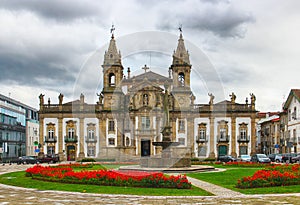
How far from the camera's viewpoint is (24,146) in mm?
86688

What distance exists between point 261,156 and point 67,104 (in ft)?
112

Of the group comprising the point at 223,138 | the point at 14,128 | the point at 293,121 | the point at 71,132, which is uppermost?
the point at 293,121

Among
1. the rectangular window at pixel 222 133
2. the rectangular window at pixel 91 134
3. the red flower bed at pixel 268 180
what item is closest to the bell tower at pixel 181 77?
the rectangular window at pixel 222 133

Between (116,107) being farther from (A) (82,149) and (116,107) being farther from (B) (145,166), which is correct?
(B) (145,166)

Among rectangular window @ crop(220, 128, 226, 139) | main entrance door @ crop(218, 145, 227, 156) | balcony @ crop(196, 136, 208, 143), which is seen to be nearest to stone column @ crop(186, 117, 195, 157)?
balcony @ crop(196, 136, 208, 143)

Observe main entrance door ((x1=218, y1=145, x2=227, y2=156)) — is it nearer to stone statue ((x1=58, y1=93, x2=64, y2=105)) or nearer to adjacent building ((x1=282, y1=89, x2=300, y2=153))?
adjacent building ((x1=282, y1=89, x2=300, y2=153))

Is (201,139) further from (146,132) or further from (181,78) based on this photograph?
(181,78)

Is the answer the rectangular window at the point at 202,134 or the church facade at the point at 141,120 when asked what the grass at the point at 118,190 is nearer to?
the church facade at the point at 141,120

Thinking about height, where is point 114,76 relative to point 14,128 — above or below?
above

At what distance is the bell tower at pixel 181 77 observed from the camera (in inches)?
2618

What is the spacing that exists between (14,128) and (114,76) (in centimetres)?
2459

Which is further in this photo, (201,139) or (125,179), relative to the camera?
(201,139)

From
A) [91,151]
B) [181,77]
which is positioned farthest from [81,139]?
[181,77]

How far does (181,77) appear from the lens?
227 feet
